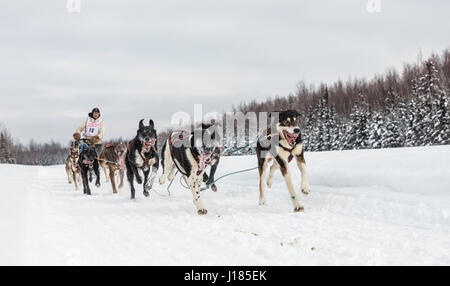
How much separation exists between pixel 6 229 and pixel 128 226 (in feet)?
4.39

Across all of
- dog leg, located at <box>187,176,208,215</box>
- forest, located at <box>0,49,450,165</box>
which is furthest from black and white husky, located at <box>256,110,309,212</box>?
forest, located at <box>0,49,450,165</box>

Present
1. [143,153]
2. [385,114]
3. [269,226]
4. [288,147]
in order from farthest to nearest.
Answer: [385,114], [143,153], [288,147], [269,226]


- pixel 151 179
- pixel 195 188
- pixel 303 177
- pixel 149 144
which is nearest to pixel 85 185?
pixel 151 179

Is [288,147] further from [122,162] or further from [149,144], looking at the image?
[122,162]

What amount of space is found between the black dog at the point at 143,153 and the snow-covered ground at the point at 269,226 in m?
0.61

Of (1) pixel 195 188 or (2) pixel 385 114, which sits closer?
(1) pixel 195 188

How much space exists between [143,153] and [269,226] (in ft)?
12.9

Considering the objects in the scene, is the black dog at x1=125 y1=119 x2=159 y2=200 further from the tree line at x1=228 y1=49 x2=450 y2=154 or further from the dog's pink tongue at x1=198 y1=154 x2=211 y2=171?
the tree line at x1=228 y1=49 x2=450 y2=154

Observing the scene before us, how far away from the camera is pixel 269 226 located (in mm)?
4250

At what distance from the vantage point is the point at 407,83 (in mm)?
53281

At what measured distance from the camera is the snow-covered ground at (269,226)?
300 cm

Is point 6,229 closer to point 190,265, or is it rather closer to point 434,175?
point 190,265

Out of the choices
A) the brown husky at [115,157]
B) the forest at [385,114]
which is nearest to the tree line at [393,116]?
the forest at [385,114]
